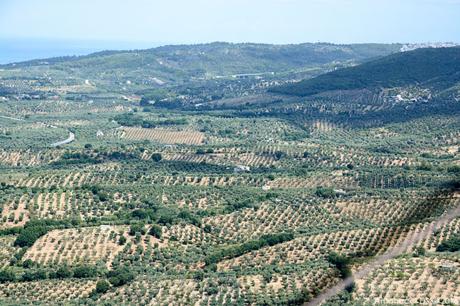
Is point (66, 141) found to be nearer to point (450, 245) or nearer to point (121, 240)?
point (121, 240)

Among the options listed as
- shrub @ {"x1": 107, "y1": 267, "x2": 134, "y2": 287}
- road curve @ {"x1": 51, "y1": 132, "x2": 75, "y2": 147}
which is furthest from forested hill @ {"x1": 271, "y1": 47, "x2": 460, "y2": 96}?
shrub @ {"x1": 107, "y1": 267, "x2": 134, "y2": 287}

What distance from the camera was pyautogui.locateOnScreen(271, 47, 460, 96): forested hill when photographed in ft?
409

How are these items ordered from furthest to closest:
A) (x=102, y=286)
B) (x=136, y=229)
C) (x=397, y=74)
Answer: (x=397, y=74) → (x=136, y=229) → (x=102, y=286)

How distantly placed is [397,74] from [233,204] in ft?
267

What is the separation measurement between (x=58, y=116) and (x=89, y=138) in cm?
2345

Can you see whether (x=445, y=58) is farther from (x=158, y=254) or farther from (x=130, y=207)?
(x=158, y=254)

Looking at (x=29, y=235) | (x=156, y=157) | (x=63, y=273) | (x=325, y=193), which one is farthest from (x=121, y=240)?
(x=156, y=157)

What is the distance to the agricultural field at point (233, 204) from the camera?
33.9 m

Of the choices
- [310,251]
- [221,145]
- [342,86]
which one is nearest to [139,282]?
[310,251]

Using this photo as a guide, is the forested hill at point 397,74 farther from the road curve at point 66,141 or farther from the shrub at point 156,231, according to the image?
the shrub at point 156,231

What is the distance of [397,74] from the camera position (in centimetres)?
13000

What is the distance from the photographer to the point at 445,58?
137 meters

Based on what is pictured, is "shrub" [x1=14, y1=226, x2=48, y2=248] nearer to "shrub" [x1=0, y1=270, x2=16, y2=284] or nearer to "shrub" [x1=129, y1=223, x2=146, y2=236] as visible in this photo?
"shrub" [x1=129, y1=223, x2=146, y2=236]

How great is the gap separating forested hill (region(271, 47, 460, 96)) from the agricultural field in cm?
558
